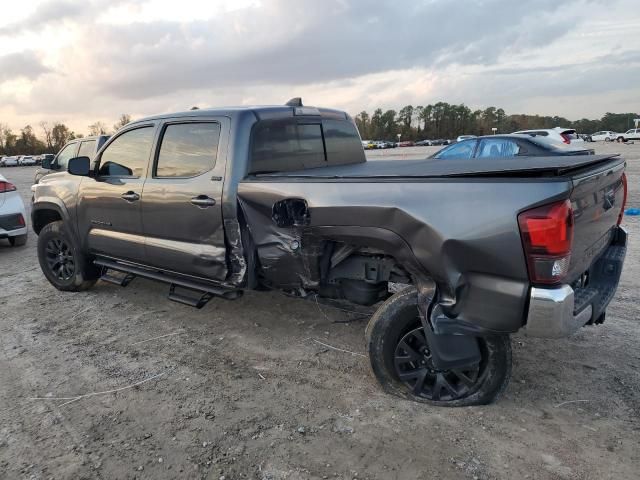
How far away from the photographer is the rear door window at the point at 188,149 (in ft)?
12.9

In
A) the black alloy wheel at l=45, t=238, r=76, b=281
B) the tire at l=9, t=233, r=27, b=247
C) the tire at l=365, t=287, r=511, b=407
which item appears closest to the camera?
the tire at l=365, t=287, r=511, b=407

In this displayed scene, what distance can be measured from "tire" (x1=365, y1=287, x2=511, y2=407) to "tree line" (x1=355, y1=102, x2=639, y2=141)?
100 meters

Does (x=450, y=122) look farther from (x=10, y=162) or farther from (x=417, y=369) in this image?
(x=417, y=369)

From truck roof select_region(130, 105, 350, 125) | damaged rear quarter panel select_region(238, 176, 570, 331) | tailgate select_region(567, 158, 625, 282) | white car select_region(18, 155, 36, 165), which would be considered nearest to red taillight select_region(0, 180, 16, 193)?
truck roof select_region(130, 105, 350, 125)

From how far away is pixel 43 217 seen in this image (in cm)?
580

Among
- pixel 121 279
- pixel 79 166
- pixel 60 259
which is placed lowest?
pixel 121 279

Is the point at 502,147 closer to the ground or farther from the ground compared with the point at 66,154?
→ closer to the ground

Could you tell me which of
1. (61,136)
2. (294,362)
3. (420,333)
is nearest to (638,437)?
(420,333)

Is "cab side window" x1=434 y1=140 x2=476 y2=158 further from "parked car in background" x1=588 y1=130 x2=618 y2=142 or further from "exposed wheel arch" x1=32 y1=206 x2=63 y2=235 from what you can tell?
"parked car in background" x1=588 y1=130 x2=618 y2=142

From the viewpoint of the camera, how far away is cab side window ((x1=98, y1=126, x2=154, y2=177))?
4496 mm

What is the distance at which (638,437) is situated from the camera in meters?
2.69

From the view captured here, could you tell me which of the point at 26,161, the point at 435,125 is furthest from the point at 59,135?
the point at 435,125

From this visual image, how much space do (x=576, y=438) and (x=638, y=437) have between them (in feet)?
1.12

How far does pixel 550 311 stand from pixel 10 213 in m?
8.35
